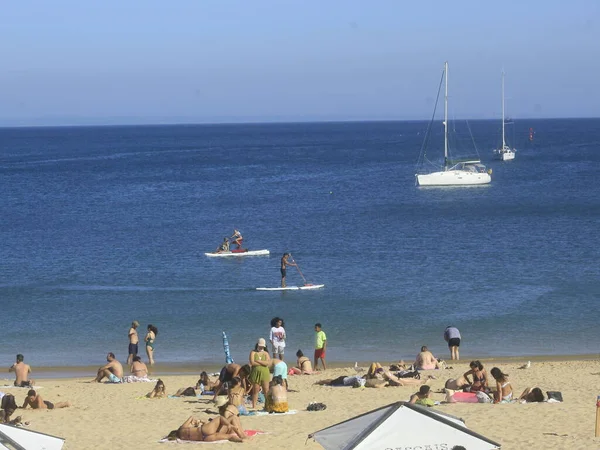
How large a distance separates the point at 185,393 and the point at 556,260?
82.8 feet

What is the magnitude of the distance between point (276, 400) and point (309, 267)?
23.1 metres

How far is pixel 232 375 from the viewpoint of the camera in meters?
19.5

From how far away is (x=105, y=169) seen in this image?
110 meters

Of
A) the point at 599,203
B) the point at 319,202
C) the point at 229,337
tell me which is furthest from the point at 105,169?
the point at 229,337

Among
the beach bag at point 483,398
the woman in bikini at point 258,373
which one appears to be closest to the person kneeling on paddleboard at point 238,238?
the woman in bikini at point 258,373

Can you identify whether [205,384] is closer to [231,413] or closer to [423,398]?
[231,413]

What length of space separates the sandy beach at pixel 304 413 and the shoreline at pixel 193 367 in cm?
215

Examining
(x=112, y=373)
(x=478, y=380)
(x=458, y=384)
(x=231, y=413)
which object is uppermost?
(x=231, y=413)

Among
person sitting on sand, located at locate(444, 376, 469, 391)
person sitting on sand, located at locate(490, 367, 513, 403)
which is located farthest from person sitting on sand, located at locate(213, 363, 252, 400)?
person sitting on sand, located at locate(490, 367, 513, 403)

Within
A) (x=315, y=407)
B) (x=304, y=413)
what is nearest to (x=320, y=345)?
(x=315, y=407)

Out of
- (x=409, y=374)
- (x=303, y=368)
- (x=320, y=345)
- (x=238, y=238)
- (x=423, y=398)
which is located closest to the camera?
(x=423, y=398)

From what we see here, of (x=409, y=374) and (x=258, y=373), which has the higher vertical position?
(x=258, y=373)

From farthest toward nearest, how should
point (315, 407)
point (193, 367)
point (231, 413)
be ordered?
point (193, 367)
point (315, 407)
point (231, 413)

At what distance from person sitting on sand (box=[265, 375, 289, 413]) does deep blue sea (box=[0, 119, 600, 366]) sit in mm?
8486
